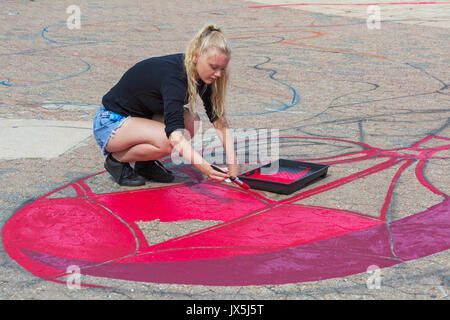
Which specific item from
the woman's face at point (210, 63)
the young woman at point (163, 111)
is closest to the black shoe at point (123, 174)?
the young woman at point (163, 111)

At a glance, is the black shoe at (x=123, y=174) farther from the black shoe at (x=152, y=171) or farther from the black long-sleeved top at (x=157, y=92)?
the black long-sleeved top at (x=157, y=92)

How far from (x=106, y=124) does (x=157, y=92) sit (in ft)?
1.35

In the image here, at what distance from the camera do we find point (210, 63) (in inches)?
122

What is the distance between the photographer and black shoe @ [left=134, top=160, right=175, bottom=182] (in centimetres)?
363

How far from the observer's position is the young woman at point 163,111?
3.08m

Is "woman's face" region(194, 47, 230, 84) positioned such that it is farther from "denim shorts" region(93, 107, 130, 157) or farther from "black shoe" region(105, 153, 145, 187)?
"black shoe" region(105, 153, 145, 187)

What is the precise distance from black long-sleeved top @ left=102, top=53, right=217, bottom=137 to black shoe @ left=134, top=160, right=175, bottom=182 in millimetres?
307

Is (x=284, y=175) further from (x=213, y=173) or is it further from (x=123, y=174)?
(x=123, y=174)

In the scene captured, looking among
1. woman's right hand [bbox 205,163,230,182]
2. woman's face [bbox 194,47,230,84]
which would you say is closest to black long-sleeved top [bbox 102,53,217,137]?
woman's face [bbox 194,47,230,84]

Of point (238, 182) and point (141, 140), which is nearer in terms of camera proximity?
point (238, 182)

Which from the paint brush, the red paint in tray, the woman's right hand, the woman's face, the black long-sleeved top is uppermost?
the woman's face

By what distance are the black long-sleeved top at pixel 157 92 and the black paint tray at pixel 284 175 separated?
1.50 ft

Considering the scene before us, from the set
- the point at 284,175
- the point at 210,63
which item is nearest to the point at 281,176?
the point at 284,175

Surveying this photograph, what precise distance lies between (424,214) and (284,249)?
87 cm
